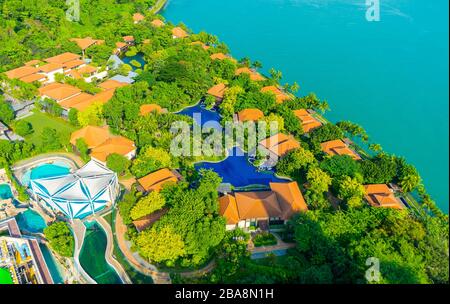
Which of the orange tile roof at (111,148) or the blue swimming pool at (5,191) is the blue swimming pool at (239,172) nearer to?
the orange tile roof at (111,148)

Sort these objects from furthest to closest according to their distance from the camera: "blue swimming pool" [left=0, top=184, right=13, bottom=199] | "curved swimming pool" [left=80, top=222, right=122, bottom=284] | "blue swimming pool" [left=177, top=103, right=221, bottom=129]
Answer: "blue swimming pool" [left=177, top=103, right=221, bottom=129] → "blue swimming pool" [left=0, top=184, right=13, bottom=199] → "curved swimming pool" [left=80, top=222, right=122, bottom=284]

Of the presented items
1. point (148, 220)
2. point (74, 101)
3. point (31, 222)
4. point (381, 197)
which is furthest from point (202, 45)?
point (31, 222)

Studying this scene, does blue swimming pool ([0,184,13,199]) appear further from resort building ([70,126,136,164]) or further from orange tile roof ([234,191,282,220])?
orange tile roof ([234,191,282,220])

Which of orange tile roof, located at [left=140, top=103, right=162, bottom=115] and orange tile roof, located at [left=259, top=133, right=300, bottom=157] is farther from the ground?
orange tile roof, located at [left=140, top=103, right=162, bottom=115]

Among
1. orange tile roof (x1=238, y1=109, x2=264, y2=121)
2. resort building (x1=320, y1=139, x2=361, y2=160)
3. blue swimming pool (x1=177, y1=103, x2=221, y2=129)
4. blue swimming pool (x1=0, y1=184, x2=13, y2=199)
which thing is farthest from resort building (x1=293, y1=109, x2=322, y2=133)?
blue swimming pool (x1=0, y1=184, x2=13, y2=199)

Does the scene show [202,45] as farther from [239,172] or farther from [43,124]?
[239,172]

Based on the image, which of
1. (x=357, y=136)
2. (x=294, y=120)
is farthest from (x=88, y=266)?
(x=357, y=136)

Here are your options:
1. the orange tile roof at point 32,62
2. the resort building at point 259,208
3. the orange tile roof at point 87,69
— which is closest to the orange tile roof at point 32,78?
the orange tile roof at point 32,62
